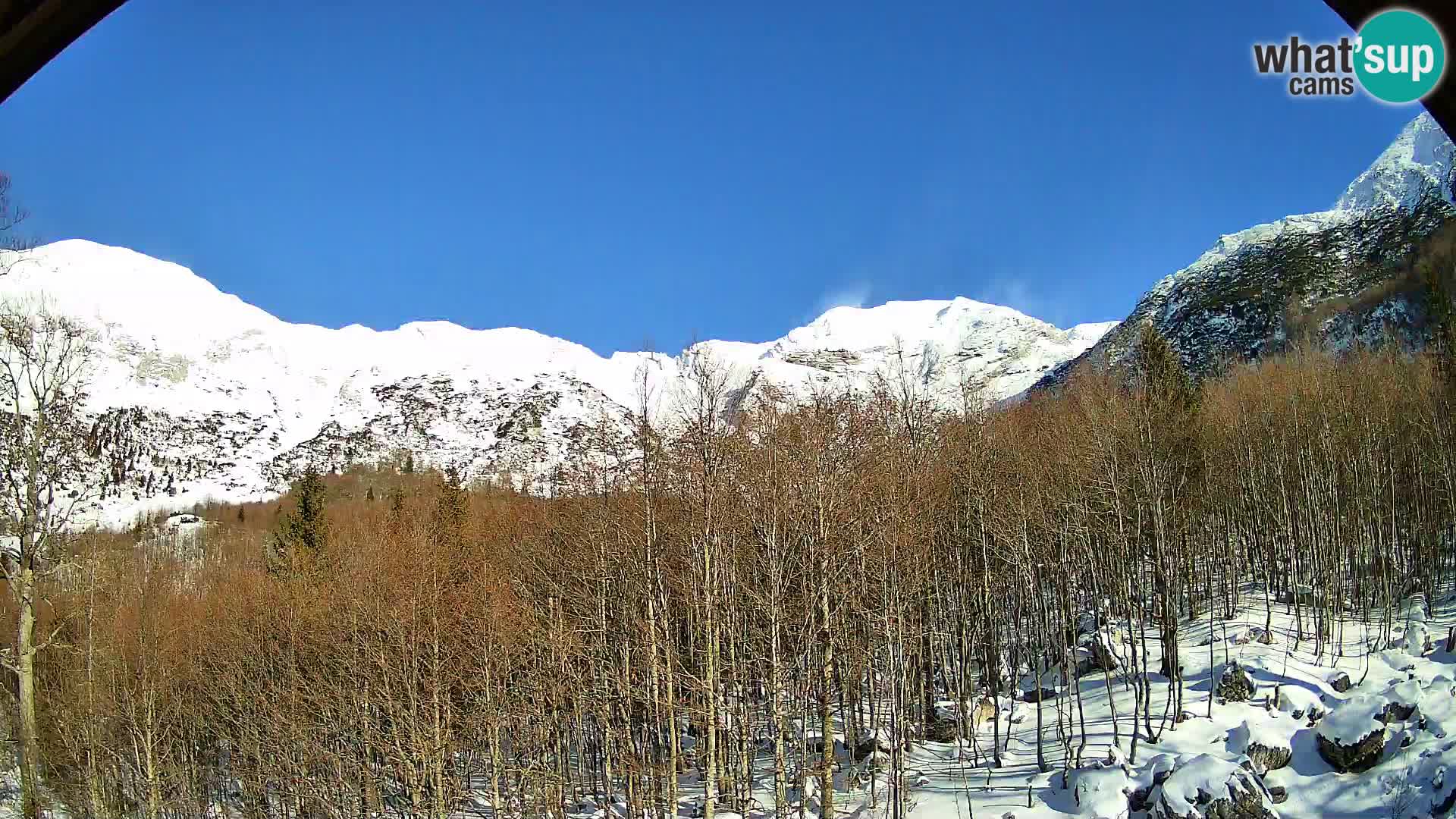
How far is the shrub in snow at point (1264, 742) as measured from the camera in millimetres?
17375

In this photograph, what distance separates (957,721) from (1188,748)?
19.0 feet

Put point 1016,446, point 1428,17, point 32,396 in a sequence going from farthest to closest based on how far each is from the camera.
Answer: point 1016,446, point 32,396, point 1428,17

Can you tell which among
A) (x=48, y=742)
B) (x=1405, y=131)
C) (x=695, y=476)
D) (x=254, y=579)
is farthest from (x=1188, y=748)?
(x=1405, y=131)

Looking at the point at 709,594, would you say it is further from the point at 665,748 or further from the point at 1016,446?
the point at 1016,446

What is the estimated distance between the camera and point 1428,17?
4.54ft

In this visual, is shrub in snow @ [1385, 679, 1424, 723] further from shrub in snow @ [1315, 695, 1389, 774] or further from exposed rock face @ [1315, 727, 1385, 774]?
exposed rock face @ [1315, 727, 1385, 774]

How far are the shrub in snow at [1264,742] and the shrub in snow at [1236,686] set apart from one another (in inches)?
40.4

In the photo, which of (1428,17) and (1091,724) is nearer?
(1428,17)

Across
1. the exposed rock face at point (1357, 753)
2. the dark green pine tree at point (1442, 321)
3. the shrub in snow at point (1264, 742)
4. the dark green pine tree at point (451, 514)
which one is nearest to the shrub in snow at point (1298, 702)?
the shrub in snow at point (1264, 742)

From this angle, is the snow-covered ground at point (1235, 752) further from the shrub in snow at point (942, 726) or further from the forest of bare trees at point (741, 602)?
the forest of bare trees at point (741, 602)

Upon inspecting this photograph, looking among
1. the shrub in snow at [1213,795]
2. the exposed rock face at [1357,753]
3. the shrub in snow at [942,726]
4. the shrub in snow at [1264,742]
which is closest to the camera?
the shrub in snow at [1213,795]

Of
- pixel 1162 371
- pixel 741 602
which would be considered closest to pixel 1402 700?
pixel 741 602

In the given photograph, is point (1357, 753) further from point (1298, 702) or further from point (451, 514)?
point (451, 514)

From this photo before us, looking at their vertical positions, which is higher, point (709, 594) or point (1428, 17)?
point (1428, 17)
